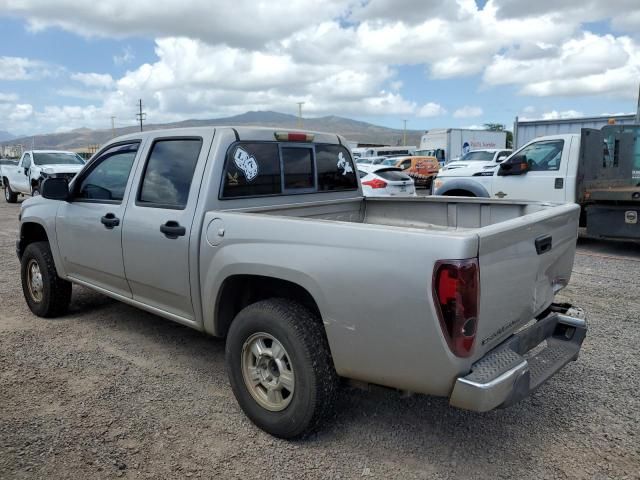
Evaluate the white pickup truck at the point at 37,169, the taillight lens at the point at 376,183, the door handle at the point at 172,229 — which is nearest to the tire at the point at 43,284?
the door handle at the point at 172,229

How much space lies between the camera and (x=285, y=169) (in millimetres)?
4016

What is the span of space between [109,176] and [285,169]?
154 centimetres

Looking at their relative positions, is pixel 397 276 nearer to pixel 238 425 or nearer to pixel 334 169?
pixel 238 425

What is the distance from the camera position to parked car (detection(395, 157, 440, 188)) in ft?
85.8

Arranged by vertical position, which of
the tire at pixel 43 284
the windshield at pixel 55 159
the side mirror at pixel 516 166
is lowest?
the tire at pixel 43 284

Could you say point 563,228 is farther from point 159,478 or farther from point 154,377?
point 154,377

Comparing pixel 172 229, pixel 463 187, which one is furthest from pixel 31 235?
pixel 463 187

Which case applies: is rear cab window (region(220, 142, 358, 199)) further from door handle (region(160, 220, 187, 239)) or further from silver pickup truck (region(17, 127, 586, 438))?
door handle (region(160, 220, 187, 239))

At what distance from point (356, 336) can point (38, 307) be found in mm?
3971

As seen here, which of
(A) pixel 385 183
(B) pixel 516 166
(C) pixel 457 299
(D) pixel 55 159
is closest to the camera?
(C) pixel 457 299

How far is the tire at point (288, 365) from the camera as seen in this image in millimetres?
2756

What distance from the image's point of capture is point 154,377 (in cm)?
384

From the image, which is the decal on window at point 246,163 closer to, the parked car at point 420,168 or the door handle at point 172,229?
the door handle at point 172,229

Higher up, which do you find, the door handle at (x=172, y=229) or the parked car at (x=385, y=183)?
the door handle at (x=172, y=229)
